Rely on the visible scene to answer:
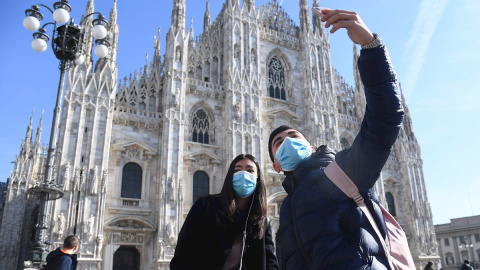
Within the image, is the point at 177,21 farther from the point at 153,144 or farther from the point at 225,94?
the point at 153,144

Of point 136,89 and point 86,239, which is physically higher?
point 136,89

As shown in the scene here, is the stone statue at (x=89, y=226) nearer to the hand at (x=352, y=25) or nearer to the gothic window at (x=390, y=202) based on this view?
the hand at (x=352, y=25)

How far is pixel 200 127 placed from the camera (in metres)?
20.1

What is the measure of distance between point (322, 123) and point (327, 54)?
551 centimetres

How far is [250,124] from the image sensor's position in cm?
2050

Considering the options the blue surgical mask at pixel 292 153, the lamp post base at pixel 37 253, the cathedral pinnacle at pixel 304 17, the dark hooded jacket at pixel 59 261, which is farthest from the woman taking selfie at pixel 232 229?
the cathedral pinnacle at pixel 304 17

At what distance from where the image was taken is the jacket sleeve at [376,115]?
1.82m

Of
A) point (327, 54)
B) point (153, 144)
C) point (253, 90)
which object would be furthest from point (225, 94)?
point (327, 54)

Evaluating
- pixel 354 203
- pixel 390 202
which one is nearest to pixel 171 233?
pixel 354 203

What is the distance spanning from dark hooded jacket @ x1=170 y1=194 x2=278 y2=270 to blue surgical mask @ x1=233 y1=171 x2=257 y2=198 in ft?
0.69

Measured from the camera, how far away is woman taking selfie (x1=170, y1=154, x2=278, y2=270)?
10.2 feet

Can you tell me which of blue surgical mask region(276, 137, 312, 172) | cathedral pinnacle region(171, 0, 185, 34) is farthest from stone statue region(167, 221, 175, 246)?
blue surgical mask region(276, 137, 312, 172)

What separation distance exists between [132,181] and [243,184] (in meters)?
14.9

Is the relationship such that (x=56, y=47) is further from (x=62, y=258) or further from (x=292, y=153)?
(x=292, y=153)
